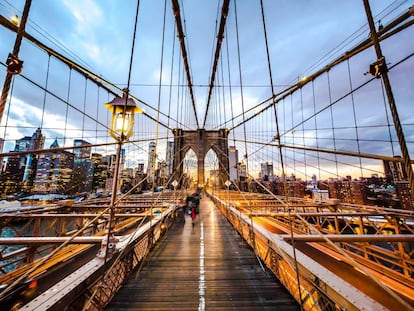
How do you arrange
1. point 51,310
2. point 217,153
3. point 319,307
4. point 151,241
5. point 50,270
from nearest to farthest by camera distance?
point 51,310 → point 319,307 → point 50,270 → point 151,241 → point 217,153

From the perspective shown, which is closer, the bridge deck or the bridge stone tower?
the bridge deck

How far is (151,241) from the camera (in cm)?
284

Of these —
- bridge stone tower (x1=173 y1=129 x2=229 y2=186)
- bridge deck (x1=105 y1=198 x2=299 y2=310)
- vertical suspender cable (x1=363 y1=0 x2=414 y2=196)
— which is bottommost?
bridge deck (x1=105 y1=198 x2=299 y2=310)

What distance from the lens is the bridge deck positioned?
1562 mm

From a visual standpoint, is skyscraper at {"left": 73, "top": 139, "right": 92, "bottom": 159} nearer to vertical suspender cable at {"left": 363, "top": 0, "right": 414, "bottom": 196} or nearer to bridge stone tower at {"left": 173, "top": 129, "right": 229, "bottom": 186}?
vertical suspender cable at {"left": 363, "top": 0, "right": 414, "bottom": 196}

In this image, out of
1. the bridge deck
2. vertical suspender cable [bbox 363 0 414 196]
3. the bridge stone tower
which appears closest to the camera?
vertical suspender cable [bbox 363 0 414 196]

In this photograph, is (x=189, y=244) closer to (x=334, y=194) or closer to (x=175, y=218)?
(x=175, y=218)

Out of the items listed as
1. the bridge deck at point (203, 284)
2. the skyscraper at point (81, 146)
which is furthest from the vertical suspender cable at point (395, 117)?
the skyscraper at point (81, 146)

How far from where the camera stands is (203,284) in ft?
6.15

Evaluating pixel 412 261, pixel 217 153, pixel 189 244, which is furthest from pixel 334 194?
pixel 189 244

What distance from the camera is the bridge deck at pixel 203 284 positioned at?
156cm

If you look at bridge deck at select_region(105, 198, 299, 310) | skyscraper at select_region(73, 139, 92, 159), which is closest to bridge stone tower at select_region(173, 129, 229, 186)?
skyscraper at select_region(73, 139, 92, 159)

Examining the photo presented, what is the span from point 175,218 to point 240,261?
360cm

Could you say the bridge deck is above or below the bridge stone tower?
below
